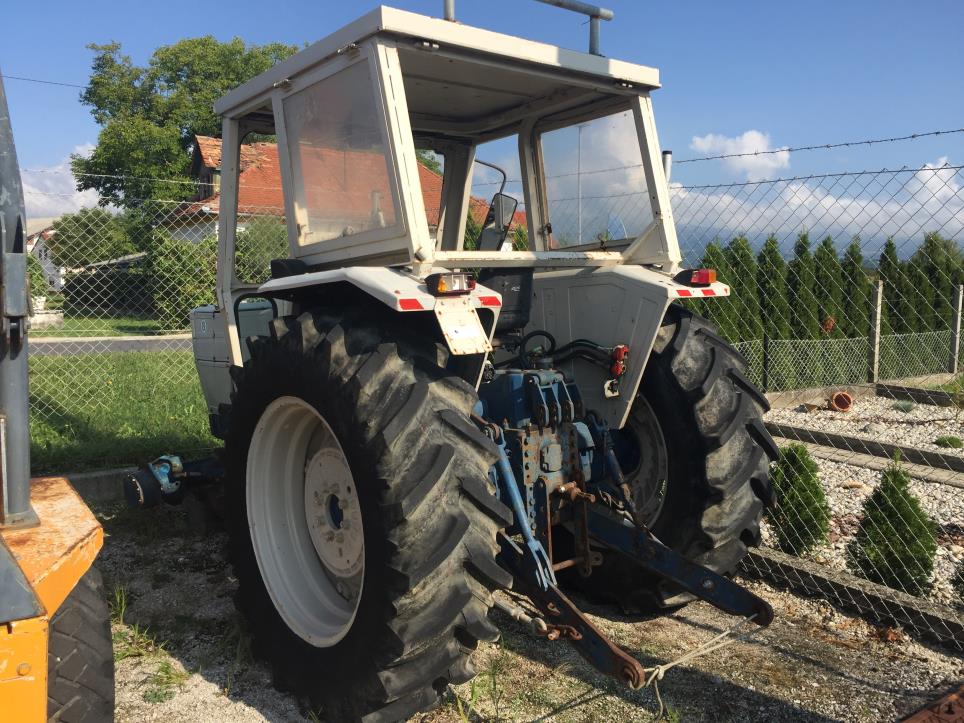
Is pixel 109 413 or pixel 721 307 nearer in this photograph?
pixel 109 413

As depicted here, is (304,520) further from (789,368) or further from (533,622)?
(789,368)

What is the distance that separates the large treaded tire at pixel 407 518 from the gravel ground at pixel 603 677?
0.44 meters

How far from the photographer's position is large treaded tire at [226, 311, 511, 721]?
2604 millimetres

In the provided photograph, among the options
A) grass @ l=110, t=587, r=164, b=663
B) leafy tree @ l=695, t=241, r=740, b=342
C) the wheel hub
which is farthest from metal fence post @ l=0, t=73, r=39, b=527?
leafy tree @ l=695, t=241, r=740, b=342

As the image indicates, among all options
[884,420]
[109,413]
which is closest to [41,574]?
[109,413]

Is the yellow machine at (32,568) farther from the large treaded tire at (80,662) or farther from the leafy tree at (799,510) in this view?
the leafy tree at (799,510)

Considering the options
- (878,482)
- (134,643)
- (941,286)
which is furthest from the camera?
(941,286)

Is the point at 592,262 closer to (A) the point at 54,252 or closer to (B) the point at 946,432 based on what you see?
(B) the point at 946,432

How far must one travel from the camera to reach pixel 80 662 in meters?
2.41

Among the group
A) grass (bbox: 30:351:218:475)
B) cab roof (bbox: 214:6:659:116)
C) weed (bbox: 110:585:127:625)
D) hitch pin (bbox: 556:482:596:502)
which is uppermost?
cab roof (bbox: 214:6:659:116)

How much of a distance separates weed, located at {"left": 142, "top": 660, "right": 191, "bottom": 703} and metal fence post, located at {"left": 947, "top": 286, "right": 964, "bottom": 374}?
37.6 ft

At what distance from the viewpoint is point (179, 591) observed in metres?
4.23

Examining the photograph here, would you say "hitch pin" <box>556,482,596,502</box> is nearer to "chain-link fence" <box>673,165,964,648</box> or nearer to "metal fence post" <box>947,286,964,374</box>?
"chain-link fence" <box>673,165,964,648</box>

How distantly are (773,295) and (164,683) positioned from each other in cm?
1030
